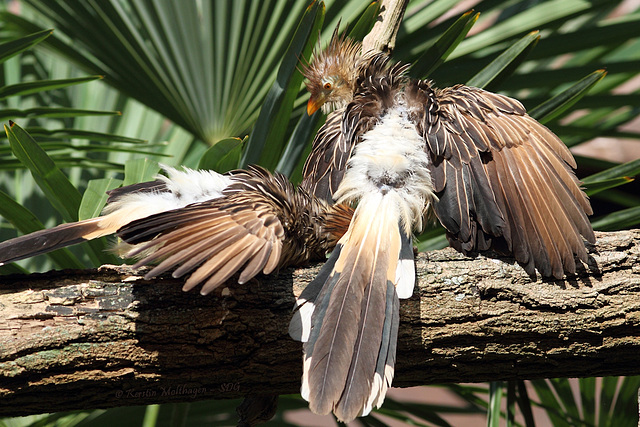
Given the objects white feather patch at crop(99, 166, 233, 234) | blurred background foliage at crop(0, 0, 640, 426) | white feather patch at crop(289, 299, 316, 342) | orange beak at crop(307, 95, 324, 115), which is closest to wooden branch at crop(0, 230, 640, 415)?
white feather patch at crop(289, 299, 316, 342)

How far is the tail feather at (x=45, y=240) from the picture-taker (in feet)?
4.33

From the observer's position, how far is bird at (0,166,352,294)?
3.90 ft

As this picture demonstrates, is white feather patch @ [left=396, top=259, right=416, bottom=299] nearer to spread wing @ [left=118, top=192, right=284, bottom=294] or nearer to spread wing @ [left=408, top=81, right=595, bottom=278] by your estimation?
spread wing @ [left=408, top=81, right=595, bottom=278]

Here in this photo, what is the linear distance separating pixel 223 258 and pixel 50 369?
0.42 meters

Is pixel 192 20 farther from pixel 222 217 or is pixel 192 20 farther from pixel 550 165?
pixel 550 165

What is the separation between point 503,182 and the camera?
1.63 m

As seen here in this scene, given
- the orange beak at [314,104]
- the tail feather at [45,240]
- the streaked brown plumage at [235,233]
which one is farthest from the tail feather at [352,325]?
the orange beak at [314,104]

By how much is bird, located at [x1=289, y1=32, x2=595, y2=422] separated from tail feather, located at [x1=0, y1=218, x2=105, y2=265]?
0.53 meters

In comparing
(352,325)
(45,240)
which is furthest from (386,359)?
(45,240)

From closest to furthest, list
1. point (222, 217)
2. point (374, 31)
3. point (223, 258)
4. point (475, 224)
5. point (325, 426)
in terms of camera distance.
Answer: point (223, 258), point (222, 217), point (475, 224), point (374, 31), point (325, 426)

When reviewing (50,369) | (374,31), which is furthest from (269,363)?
(374,31)

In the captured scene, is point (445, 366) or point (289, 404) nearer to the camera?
point (445, 366)

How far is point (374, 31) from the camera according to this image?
2062 millimetres

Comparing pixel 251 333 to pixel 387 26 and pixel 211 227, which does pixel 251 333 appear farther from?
pixel 387 26
